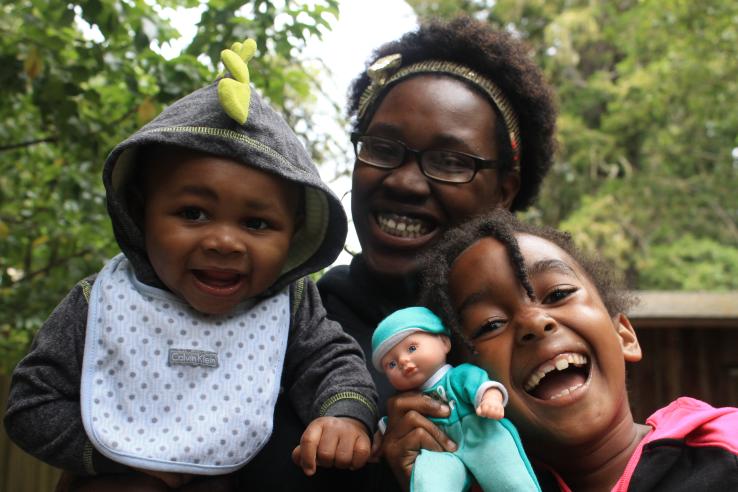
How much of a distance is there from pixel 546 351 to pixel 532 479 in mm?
331

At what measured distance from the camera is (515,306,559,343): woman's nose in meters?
2.04

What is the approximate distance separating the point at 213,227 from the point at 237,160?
0.21 meters

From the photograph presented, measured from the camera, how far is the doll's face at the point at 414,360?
204 cm

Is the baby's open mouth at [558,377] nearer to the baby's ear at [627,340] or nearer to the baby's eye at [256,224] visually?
the baby's ear at [627,340]

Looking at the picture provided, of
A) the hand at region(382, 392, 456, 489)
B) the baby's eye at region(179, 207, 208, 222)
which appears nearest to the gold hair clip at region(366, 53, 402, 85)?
the baby's eye at region(179, 207, 208, 222)

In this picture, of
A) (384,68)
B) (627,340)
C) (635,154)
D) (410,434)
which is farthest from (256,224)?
(635,154)

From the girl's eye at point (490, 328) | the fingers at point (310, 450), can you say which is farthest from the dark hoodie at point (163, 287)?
the girl's eye at point (490, 328)

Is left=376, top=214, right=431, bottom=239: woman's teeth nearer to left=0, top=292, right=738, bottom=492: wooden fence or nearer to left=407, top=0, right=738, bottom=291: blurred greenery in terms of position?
left=0, top=292, right=738, bottom=492: wooden fence

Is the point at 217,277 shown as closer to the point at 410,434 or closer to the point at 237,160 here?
the point at 237,160

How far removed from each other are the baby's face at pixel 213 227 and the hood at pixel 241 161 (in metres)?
0.05

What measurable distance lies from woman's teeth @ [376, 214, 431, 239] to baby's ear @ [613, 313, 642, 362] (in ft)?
2.40

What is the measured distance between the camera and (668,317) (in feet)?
20.3

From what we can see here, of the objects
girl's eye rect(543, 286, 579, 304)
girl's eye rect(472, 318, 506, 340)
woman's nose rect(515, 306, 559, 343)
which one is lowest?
girl's eye rect(472, 318, 506, 340)

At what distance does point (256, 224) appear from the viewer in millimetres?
2279
